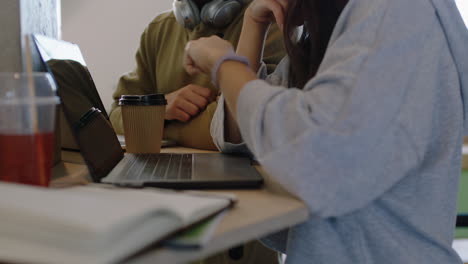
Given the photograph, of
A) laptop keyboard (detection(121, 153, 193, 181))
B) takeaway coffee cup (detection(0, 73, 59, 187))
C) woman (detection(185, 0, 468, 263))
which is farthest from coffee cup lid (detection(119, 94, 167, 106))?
takeaway coffee cup (detection(0, 73, 59, 187))

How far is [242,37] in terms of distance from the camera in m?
1.01

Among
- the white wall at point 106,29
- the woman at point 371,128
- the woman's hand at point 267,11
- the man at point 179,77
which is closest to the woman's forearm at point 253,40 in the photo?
the woman's hand at point 267,11

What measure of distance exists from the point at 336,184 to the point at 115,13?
2009 mm

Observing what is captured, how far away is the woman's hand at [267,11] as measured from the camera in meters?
0.86

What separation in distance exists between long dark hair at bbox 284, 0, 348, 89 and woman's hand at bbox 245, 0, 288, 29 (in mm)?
47

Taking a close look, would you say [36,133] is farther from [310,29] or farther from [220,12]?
[220,12]

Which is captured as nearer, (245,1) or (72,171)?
(72,171)

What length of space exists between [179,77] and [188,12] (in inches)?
8.6

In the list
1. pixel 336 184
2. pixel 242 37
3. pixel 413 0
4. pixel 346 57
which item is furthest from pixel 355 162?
pixel 242 37

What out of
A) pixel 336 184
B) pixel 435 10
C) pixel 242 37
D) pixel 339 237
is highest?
pixel 435 10

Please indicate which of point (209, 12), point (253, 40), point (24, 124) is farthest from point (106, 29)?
point (24, 124)

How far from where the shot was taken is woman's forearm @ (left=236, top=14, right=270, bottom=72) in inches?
38.8

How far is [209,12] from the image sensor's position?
1.27m

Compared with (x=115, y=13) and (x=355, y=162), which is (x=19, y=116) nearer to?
(x=355, y=162)
